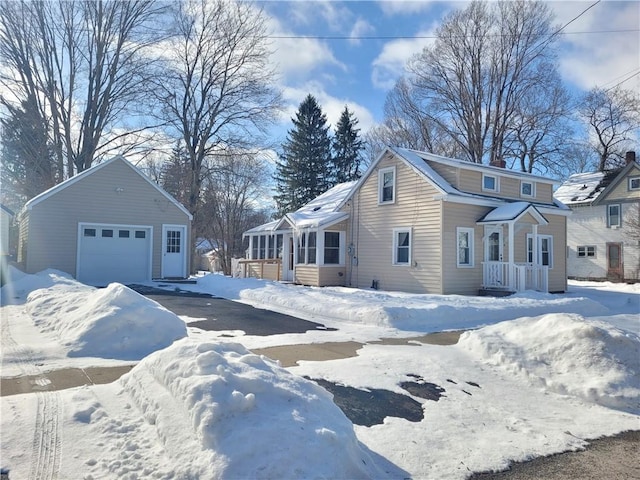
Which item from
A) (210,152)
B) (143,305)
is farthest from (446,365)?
(210,152)

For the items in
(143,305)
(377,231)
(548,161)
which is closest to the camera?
(143,305)

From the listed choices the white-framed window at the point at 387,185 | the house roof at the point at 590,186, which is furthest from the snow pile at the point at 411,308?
the house roof at the point at 590,186

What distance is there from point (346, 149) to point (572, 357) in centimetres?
3909

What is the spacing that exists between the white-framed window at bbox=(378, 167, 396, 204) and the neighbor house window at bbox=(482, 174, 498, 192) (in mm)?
3580

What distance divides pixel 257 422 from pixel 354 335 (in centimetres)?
564

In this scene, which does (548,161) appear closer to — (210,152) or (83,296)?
(210,152)

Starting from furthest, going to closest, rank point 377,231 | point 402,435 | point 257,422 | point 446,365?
point 377,231
point 446,365
point 402,435
point 257,422

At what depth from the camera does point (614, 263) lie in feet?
90.9

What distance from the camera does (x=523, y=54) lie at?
3219 cm

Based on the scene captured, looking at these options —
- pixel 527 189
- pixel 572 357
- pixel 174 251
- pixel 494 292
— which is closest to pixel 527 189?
pixel 527 189

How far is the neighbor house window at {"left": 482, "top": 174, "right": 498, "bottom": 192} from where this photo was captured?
18.0m

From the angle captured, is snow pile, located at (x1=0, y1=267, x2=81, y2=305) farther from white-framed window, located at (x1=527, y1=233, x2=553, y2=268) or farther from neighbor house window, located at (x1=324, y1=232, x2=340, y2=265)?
white-framed window, located at (x1=527, y1=233, x2=553, y2=268)

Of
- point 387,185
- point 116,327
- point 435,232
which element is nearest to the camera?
point 116,327

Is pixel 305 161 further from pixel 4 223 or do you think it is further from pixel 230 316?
pixel 230 316
